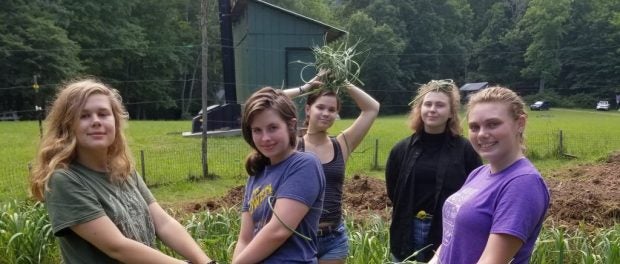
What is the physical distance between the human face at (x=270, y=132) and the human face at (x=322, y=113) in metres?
1.08

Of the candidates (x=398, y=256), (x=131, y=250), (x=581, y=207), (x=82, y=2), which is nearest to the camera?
(x=131, y=250)

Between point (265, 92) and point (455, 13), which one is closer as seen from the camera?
point (265, 92)

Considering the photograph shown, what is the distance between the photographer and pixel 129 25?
135 ft

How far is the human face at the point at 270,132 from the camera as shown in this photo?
2.31m

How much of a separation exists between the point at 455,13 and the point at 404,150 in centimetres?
6235

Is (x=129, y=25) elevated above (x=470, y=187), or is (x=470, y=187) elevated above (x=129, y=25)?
(x=129, y=25)

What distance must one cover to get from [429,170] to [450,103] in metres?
0.43

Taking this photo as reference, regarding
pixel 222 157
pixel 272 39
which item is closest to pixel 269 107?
pixel 222 157

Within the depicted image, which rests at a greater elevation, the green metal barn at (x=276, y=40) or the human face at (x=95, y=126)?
the green metal barn at (x=276, y=40)

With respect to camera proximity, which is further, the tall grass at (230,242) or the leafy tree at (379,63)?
the leafy tree at (379,63)

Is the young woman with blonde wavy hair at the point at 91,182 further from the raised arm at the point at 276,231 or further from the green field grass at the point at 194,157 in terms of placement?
the green field grass at the point at 194,157

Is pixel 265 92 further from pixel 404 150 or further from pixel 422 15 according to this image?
pixel 422 15

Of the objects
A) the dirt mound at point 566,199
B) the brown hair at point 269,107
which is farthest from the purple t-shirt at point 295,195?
the dirt mound at point 566,199

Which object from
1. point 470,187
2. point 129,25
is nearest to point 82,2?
point 129,25
